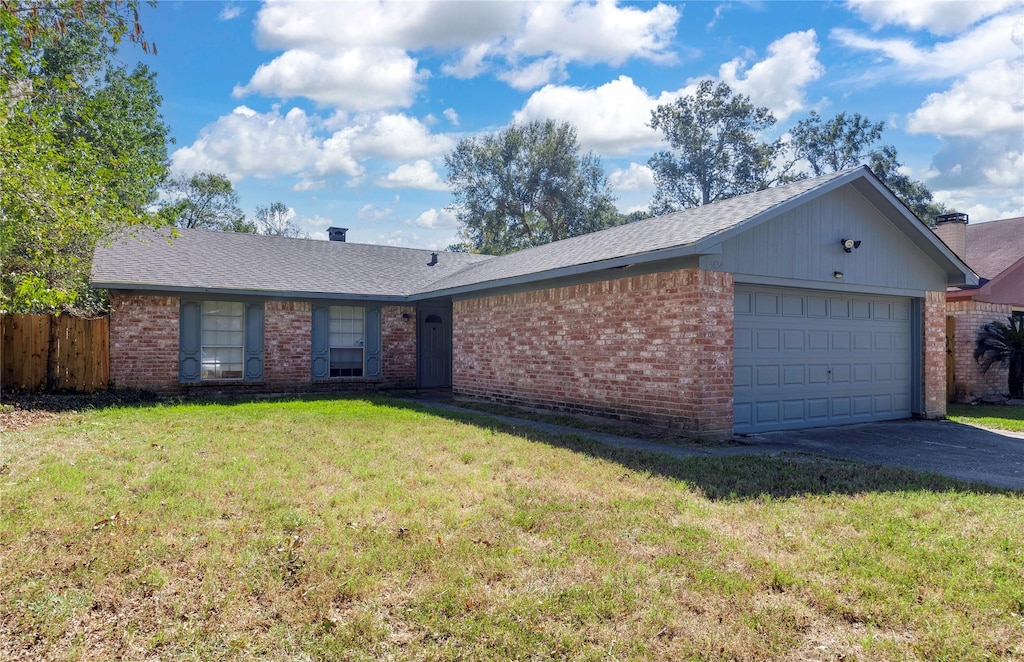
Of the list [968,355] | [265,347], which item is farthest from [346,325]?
[968,355]

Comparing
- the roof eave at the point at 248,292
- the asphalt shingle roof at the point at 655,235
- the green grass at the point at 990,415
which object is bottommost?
the green grass at the point at 990,415

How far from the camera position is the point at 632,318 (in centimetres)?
948

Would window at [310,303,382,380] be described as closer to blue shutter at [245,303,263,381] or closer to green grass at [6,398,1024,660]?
blue shutter at [245,303,263,381]

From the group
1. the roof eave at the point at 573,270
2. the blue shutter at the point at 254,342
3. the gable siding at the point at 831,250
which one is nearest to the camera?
the roof eave at the point at 573,270

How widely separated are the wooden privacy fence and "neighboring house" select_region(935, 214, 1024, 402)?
1893 centimetres

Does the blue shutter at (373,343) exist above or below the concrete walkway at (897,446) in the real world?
above

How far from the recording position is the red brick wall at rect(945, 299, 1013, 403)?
49.2ft

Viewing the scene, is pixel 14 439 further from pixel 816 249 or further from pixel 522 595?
pixel 816 249

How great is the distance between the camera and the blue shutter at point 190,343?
46.0 ft

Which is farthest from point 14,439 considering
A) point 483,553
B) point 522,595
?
point 522,595

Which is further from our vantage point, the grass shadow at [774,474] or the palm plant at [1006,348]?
the palm plant at [1006,348]

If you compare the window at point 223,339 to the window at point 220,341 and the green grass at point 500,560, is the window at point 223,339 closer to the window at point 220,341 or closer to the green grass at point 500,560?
the window at point 220,341

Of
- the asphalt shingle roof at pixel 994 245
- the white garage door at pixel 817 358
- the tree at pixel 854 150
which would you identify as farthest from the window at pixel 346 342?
the tree at pixel 854 150

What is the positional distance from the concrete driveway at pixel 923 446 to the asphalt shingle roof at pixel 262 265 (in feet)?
34.3
